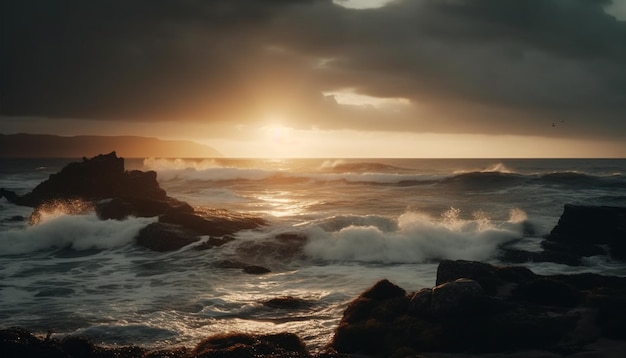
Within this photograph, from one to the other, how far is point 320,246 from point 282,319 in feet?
36.1

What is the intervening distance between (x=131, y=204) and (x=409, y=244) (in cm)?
1758

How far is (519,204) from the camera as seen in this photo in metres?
45.2

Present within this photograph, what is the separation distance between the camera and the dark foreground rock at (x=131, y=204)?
83.7ft

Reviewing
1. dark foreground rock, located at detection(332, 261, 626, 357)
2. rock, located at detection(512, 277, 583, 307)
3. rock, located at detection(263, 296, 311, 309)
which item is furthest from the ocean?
rock, located at detection(512, 277, 583, 307)

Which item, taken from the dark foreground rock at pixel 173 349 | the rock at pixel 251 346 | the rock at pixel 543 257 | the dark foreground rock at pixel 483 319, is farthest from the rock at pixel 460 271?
the rock at pixel 543 257

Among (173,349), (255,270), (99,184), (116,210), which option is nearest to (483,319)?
(173,349)

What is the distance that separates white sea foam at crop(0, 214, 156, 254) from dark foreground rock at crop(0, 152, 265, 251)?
4.29 ft

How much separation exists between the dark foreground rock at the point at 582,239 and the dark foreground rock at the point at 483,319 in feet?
30.5

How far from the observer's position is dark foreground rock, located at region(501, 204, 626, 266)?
21172 mm

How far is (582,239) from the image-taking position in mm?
22875

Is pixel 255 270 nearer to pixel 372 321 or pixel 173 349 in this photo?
pixel 372 321

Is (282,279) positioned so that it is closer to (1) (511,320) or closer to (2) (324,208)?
(1) (511,320)

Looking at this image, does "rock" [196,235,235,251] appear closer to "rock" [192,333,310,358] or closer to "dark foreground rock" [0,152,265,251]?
"dark foreground rock" [0,152,265,251]

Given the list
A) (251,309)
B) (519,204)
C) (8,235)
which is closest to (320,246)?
(251,309)
